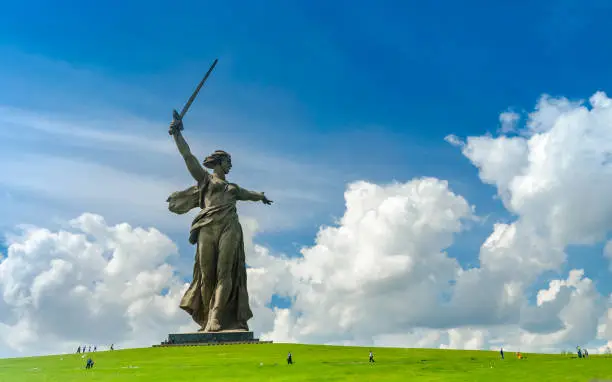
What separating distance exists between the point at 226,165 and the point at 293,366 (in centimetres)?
2093

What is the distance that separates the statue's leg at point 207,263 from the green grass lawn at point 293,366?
23.4 ft

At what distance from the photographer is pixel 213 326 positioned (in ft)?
131

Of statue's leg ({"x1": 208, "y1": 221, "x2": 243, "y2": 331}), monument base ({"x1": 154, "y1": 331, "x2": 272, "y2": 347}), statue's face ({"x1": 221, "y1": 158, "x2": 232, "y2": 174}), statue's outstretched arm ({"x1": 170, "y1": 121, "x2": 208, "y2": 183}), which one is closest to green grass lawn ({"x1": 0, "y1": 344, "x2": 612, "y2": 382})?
monument base ({"x1": 154, "y1": 331, "x2": 272, "y2": 347})

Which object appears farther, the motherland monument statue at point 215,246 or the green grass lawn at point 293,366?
the motherland monument statue at point 215,246

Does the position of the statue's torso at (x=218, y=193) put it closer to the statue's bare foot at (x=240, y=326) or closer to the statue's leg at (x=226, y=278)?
the statue's leg at (x=226, y=278)

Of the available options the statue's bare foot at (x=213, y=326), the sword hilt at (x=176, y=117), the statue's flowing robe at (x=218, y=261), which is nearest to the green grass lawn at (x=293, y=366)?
the statue's bare foot at (x=213, y=326)

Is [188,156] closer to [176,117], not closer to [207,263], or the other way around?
[176,117]

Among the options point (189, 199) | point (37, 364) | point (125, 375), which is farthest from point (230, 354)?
point (189, 199)

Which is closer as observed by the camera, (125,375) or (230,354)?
(125,375)

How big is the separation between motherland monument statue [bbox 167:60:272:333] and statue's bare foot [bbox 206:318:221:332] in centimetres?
34

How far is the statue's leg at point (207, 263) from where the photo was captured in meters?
41.8

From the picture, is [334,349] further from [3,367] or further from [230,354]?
[3,367]

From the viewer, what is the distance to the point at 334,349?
34500 millimetres

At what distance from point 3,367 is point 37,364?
1801 millimetres
